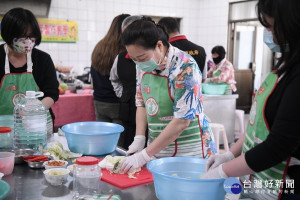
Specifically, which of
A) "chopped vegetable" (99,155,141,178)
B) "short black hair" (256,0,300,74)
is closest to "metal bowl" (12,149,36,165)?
"chopped vegetable" (99,155,141,178)

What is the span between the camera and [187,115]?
158cm

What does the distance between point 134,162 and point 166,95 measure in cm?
40

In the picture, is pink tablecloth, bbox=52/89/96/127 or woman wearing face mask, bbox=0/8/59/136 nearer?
woman wearing face mask, bbox=0/8/59/136

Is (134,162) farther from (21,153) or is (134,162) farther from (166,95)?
(21,153)

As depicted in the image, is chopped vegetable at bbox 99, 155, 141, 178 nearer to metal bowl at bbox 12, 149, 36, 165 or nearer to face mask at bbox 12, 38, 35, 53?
metal bowl at bbox 12, 149, 36, 165

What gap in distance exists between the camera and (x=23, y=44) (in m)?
2.06

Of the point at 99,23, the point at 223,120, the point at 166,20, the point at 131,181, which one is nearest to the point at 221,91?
the point at 223,120

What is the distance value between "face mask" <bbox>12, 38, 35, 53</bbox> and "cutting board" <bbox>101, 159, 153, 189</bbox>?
1051 millimetres

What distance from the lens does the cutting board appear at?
4.60ft

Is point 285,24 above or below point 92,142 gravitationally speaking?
above

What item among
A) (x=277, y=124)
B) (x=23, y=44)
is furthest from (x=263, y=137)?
(x=23, y=44)

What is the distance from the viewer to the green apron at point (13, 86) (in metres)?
2.14

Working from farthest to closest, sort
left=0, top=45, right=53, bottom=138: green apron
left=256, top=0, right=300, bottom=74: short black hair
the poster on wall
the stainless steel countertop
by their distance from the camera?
the poster on wall < left=0, top=45, right=53, bottom=138: green apron < the stainless steel countertop < left=256, top=0, right=300, bottom=74: short black hair

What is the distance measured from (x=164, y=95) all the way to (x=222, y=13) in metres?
6.61
